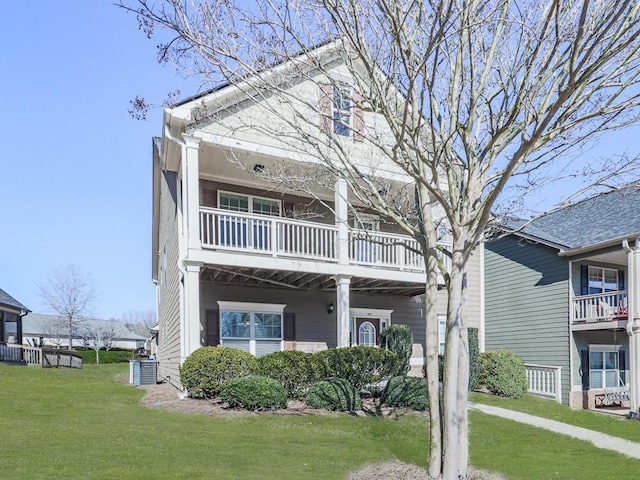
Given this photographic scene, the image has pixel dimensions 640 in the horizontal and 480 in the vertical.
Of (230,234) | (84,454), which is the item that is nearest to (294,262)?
(230,234)

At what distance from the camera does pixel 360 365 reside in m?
12.3

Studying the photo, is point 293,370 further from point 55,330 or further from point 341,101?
point 55,330

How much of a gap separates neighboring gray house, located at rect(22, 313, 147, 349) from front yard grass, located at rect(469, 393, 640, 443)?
1691 inches

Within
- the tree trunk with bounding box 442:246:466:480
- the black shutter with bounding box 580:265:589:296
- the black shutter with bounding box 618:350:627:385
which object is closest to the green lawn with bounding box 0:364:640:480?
the tree trunk with bounding box 442:246:466:480

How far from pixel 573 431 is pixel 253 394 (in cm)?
660

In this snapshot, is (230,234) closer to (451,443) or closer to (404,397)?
(404,397)

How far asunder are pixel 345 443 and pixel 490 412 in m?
5.21

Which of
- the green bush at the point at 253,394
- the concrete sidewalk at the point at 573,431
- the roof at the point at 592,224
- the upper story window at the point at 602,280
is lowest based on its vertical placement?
the concrete sidewalk at the point at 573,431

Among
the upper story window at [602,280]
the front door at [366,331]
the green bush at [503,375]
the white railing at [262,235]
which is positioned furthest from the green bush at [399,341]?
the upper story window at [602,280]

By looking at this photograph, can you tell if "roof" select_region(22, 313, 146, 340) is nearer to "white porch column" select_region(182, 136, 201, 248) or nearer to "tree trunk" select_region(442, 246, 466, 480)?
"white porch column" select_region(182, 136, 201, 248)

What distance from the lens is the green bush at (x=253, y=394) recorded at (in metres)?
10.4

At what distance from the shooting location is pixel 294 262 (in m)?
13.0

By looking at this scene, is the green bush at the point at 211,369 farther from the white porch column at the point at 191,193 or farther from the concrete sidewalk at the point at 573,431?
the concrete sidewalk at the point at 573,431

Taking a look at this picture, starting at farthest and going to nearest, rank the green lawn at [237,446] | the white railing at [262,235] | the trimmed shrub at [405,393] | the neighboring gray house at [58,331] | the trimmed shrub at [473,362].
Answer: the neighboring gray house at [58,331] → the trimmed shrub at [473,362] → the white railing at [262,235] → the trimmed shrub at [405,393] → the green lawn at [237,446]
